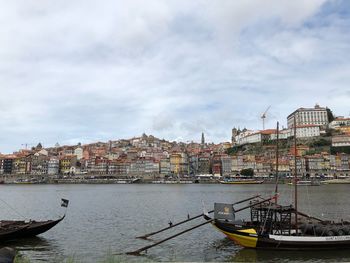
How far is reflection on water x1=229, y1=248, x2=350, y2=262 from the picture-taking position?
19.1m

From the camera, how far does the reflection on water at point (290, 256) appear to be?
62.6ft

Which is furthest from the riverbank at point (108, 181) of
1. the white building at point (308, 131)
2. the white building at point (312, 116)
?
the white building at point (312, 116)

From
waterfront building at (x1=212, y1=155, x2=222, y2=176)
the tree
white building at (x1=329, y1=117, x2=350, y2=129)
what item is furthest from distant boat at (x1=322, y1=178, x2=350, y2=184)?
waterfront building at (x1=212, y1=155, x2=222, y2=176)

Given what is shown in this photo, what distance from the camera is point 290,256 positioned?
19.6 meters

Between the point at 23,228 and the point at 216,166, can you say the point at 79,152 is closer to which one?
the point at 216,166

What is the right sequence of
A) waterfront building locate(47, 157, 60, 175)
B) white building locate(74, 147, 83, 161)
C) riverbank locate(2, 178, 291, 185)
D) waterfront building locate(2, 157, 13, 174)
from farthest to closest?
white building locate(74, 147, 83, 161)
waterfront building locate(2, 157, 13, 174)
waterfront building locate(47, 157, 60, 175)
riverbank locate(2, 178, 291, 185)

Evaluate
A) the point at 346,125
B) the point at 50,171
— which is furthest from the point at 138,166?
the point at 346,125

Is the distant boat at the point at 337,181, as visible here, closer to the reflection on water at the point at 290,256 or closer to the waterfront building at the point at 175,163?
the waterfront building at the point at 175,163

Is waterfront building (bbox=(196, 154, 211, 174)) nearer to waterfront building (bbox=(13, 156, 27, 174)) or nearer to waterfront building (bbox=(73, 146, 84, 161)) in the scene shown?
waterfront building (bbox=(73, 146, 84, 161))

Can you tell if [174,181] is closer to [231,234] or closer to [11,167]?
[11,167]

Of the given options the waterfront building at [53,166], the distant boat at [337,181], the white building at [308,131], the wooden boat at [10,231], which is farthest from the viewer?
Result: the waterfront building at [53,166]

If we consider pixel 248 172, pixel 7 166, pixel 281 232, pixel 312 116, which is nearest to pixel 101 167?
pixel 7 166

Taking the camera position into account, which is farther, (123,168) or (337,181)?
(123,168)

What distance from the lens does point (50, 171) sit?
167125 mm
